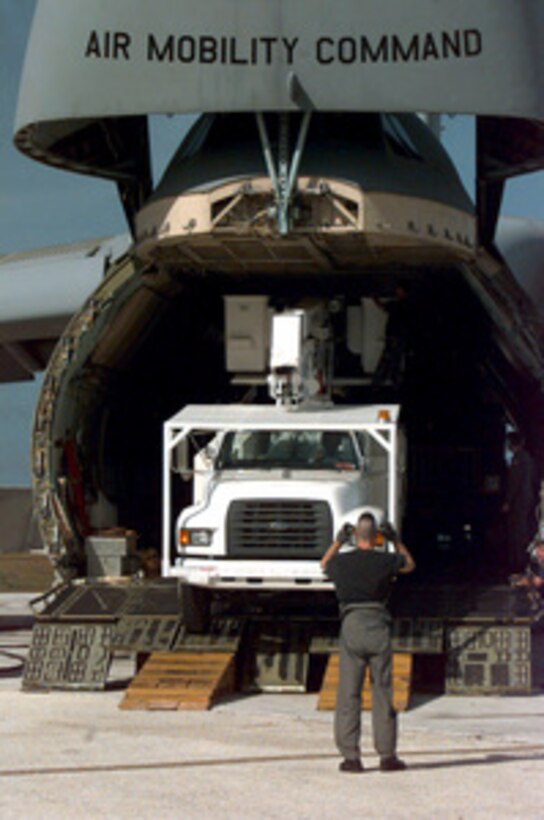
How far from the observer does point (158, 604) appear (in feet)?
56.6

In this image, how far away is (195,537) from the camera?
1602 centimetres

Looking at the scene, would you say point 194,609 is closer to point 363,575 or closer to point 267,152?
point 363,575

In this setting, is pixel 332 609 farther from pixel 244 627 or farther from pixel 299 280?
pixel 299 280

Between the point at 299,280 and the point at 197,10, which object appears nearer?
the point at 197,10

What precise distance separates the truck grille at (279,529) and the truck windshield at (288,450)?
44.1 inches

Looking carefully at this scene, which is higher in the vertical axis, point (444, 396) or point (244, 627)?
point (444, 396)

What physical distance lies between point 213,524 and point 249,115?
484 centimetres

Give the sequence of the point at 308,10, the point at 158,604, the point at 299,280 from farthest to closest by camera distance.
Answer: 1. the point at 299,280
2. the point at 158,604
3. the point at 308,10

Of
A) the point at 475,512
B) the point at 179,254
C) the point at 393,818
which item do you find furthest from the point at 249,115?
the point at 393,818

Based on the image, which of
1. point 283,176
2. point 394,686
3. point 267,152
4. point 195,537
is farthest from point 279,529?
point 267,152

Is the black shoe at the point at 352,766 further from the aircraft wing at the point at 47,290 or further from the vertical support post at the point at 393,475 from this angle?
the aircraft wing at the point at 47,290

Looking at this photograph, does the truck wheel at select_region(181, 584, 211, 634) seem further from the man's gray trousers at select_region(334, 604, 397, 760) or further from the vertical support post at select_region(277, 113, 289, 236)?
the man's gray trousers at select_region(334, 604, 397, 760)

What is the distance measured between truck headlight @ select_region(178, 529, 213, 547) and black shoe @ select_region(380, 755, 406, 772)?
4.70 m

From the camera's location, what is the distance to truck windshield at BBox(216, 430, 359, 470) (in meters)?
17.1
